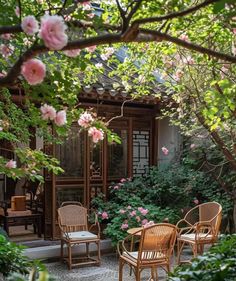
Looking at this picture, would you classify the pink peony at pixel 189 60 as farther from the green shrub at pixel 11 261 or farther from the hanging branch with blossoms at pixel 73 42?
the green shrub at pixel 11 261

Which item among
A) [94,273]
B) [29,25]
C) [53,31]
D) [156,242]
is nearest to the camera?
[53,31]

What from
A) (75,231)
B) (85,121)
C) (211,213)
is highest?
(85,121)

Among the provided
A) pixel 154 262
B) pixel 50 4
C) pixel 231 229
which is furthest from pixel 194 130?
pixel 50 4

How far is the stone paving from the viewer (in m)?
5.62

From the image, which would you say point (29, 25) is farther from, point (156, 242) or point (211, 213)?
point (211, 213)

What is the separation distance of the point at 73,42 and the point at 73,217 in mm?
5037

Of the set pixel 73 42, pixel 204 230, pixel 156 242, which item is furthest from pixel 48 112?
pixel 204 230

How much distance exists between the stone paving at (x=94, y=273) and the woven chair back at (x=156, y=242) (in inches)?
31.1

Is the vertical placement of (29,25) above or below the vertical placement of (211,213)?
above

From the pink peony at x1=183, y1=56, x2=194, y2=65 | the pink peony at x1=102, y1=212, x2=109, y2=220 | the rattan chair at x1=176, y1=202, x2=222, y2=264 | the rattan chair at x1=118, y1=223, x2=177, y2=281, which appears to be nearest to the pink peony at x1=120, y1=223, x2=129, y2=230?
the pink peony at x1=102, y1=212, x2=109, y2=220

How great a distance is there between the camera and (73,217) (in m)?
6.68

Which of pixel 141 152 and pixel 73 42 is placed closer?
pixel 73 42

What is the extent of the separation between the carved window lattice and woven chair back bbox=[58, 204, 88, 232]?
1618 millimetres

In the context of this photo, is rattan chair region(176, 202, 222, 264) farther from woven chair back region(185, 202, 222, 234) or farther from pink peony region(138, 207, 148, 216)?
pink peony region(138, 207, 148, 216)
